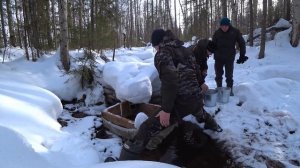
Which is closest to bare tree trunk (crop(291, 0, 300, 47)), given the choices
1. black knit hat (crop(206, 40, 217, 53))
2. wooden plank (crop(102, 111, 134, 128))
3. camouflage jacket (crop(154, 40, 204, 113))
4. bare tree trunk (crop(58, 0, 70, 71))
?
black knit hat (crop(206, 40, 217, 53))

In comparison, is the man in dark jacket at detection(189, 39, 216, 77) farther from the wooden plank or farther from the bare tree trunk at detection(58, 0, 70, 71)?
the bare tree trunk at detection(58, 0, 70, 71)

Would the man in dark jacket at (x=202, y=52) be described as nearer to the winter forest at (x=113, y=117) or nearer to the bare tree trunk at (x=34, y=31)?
the winter forest at (x=113, y=117)

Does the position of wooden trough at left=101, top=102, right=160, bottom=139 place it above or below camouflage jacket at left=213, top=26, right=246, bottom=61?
below

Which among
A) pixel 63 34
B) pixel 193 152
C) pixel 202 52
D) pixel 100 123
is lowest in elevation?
pixel 193 152

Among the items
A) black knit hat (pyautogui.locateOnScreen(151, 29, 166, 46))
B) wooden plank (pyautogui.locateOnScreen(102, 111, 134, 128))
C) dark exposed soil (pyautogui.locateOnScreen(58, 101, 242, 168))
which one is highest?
black knit hat (pyautogui.locateOnScreen(151, 29, 166, 46))

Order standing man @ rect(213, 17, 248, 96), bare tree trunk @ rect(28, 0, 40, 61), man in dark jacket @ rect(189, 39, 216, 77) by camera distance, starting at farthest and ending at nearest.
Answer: bare tree trunk @ rect(28, 0, 40, 61)
standing man @ rect(213, 17, 248, 96)
man in dark jacket @ rect(189, 39, 216, 77)

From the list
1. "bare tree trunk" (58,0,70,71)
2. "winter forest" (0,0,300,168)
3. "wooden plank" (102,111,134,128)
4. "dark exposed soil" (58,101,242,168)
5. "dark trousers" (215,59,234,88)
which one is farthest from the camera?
"bare tree trunk" (58,0,70,71)

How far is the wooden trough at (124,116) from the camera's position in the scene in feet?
18.9

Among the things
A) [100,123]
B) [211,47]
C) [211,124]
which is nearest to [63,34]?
[100,123]

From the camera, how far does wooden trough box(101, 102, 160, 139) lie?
5770mm

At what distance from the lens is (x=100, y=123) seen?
680cm

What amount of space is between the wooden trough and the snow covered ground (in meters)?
0.21

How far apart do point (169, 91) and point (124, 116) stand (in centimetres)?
284

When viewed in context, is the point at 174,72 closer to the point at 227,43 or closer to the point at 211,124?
the point at 211,124
